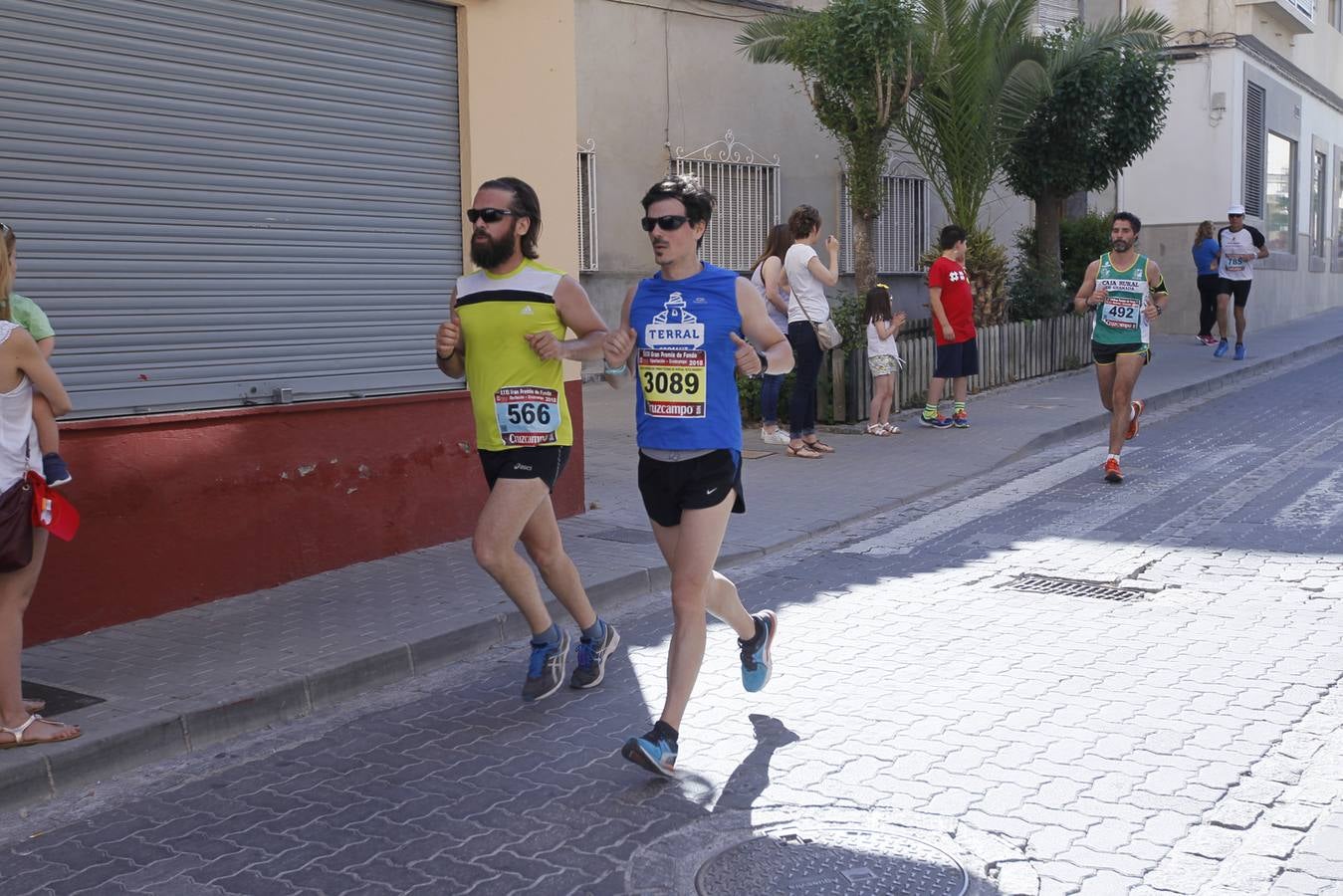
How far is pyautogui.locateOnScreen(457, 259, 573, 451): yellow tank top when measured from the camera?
548 centimetres

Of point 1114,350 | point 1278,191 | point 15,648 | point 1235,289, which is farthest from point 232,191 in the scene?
point 1278,191

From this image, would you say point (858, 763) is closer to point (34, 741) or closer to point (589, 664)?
point (589, 664)

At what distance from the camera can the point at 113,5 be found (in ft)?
22.4

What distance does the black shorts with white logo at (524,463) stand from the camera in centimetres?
552

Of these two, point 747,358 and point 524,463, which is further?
point 524,463

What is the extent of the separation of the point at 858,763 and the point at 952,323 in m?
8.74

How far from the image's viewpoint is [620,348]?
4.91 meters

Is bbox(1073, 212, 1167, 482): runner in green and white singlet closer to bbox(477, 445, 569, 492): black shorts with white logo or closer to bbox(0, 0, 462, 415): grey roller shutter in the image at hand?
bbox(0, 0, 462, 415): grey roller shutter

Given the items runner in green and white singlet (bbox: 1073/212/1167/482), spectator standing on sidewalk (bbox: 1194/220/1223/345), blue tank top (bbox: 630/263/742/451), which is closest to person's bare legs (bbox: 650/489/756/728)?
blue tank top (bbox: 630/263/742/451)

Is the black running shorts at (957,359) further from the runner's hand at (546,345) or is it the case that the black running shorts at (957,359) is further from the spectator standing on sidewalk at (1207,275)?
the spectator standing on sidewalk at (1207,275)

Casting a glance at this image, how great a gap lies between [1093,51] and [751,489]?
32.8ft

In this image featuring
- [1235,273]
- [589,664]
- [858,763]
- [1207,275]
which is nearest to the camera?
[858,763]

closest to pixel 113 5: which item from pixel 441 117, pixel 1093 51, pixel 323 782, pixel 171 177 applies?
pixel 171 177

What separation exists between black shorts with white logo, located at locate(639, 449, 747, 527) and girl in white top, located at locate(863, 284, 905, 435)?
7.80 meters
